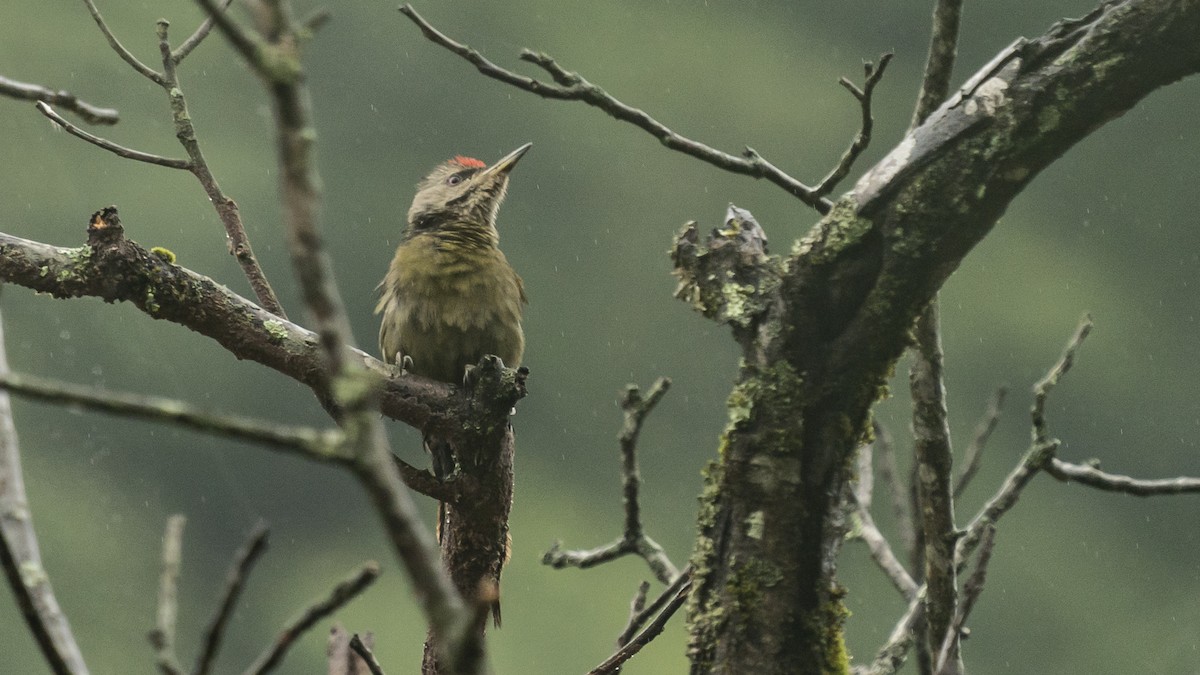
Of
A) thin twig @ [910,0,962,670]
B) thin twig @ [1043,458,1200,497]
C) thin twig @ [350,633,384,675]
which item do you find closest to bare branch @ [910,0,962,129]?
thin twig @ [910,0,962,670]

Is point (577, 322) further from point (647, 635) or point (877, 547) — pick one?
point (647, 635)

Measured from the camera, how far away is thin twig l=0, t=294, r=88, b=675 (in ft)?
3.53

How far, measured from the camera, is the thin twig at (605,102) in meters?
2.39

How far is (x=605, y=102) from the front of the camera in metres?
2.41

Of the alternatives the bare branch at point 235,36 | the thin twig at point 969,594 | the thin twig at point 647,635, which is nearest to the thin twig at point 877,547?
the thin twig at point 647,635

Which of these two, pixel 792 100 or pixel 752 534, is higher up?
pixel 792 100

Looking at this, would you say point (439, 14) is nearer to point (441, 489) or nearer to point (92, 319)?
point (92, 319)

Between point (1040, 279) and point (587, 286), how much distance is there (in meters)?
5.40

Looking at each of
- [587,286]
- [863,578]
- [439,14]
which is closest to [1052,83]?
[863,578]

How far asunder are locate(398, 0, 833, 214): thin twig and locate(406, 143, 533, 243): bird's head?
1516mm

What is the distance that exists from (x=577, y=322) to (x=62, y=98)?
1460 centimetres

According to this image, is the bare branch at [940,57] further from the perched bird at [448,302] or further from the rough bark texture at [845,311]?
the perched bird at [448,302]

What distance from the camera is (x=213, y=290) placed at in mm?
2469

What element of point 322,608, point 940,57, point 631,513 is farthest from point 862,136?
point 322,608
